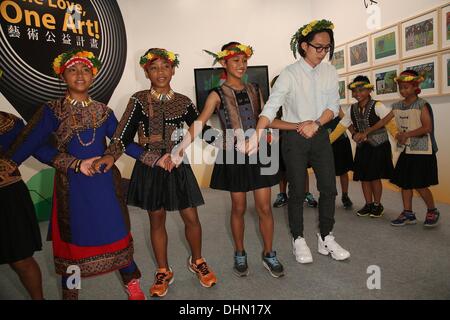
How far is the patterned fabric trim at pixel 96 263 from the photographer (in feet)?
5.66

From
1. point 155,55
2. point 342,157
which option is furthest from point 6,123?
point 342,157

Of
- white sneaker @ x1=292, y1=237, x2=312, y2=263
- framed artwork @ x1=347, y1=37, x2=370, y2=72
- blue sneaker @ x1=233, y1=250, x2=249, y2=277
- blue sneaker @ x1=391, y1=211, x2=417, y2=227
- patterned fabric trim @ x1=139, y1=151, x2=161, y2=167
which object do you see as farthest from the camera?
framed artwork @ x1=347, y1=37, x2=370, y2=72

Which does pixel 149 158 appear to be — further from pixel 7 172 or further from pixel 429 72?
pixel 429 72

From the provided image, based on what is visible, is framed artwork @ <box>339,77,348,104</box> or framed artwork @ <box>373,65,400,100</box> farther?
framed artwork @ <box>339,77,348,104</box>

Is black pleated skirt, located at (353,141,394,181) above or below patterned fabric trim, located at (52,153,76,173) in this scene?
below

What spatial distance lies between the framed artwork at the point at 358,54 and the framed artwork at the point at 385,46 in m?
0.14

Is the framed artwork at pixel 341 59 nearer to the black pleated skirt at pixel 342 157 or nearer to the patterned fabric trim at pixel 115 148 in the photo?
the black pleated skirt at pixel 342 157

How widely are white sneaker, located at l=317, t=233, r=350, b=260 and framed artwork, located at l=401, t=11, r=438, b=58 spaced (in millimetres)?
2631

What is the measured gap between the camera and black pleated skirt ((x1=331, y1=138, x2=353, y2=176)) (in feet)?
12.1

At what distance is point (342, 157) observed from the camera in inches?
145

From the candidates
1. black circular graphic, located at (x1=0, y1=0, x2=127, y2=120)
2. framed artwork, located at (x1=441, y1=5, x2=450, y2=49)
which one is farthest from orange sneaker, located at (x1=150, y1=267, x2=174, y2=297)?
framed artwork, located at (x1=441, y1=5, x2=450, y2=49)

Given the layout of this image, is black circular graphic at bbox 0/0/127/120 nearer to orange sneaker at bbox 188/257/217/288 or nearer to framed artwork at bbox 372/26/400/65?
orange sneaker at bbox 188/257/217/288

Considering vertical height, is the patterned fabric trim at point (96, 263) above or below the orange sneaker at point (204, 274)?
above

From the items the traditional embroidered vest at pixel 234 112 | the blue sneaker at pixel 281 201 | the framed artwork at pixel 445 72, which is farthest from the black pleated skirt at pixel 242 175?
the framed artwork at pixel 445 72
